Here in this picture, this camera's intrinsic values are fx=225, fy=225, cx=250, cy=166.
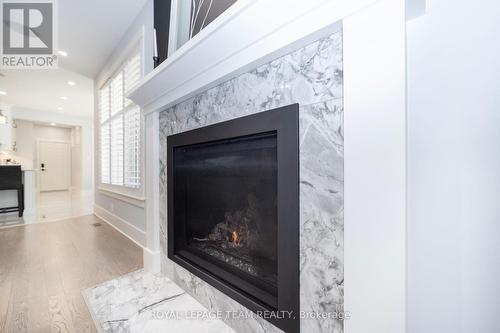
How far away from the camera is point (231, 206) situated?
1279 mm

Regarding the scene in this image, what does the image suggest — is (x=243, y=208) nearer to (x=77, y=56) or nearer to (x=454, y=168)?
(x=454, y=168)

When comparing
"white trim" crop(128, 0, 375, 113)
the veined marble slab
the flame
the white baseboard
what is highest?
"white trim" crop(128, 0, 375, 113)

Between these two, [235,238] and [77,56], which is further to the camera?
[77,56]

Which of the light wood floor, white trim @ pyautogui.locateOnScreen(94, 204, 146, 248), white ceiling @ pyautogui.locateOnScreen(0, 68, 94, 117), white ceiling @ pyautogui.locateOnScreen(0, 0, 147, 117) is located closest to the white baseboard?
the light wood floor

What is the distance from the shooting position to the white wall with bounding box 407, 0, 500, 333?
0.59 meters

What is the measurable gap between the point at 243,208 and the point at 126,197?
7.48ft

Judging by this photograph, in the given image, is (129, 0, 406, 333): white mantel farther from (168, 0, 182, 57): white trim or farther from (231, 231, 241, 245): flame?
(168, 0, 182, 57): white trim

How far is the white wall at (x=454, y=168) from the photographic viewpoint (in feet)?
1.94

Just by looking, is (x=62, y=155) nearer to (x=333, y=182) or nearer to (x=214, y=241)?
(x=214, y=241)

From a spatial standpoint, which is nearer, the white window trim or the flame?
the flame

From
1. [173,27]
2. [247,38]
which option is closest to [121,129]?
[173,27]

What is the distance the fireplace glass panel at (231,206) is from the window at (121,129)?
1.32 m

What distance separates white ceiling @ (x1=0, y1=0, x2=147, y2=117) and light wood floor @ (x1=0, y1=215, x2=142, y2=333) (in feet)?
8.65

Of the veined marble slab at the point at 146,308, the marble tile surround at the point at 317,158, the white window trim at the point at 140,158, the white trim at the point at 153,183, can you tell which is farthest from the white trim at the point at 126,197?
the marble tile surround at the point at 317,158
